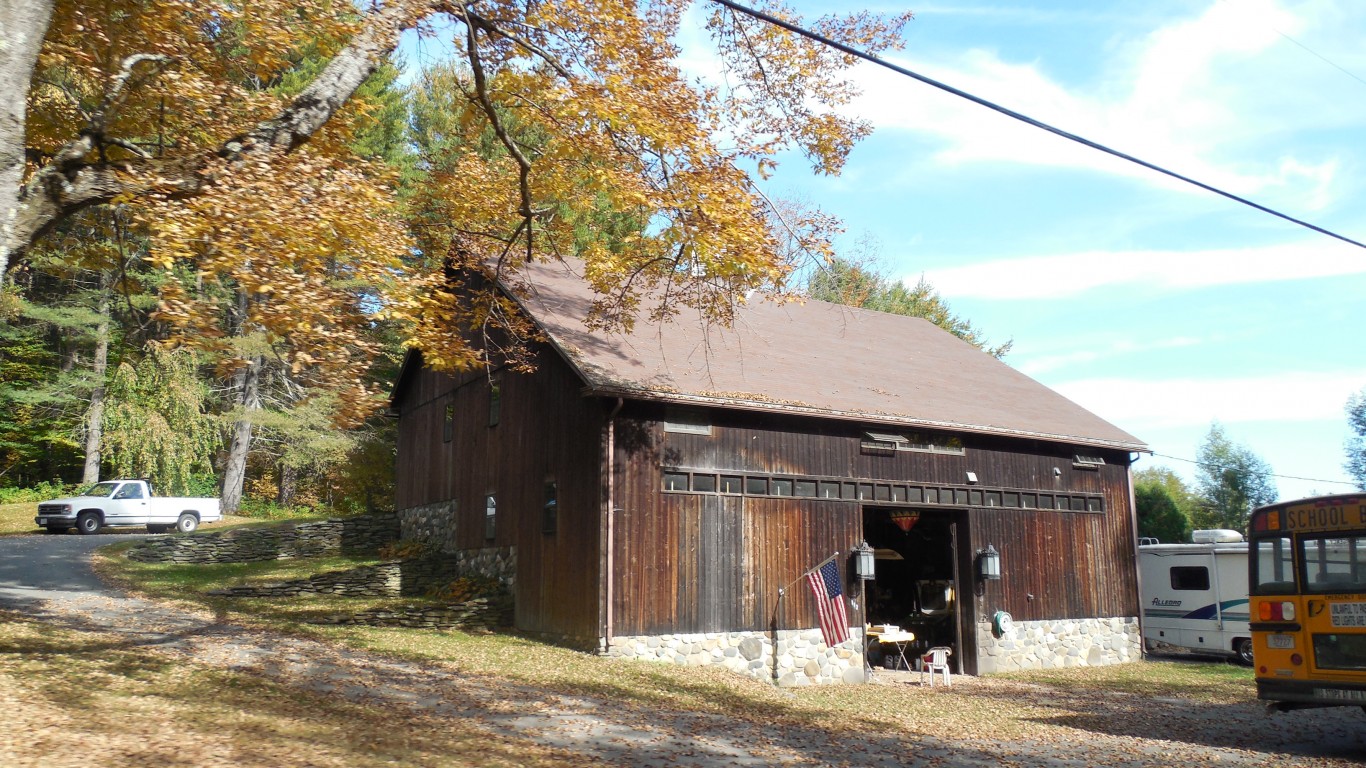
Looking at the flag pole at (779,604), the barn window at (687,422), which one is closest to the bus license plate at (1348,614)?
the flag pole at (779,604)

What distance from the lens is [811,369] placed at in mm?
18266

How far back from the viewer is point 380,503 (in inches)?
1224

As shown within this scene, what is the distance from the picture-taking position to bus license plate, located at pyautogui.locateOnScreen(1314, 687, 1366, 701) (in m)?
9.48

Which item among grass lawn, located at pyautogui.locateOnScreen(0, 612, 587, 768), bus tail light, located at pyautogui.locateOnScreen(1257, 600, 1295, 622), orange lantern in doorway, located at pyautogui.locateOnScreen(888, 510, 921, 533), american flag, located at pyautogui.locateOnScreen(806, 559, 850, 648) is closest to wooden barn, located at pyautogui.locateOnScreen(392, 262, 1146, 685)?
orange lantern in doorway, located at pyautogui.locateOnScreen(888, 510, 921, 533)

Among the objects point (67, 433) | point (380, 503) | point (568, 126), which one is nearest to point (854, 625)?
point (568, 126)

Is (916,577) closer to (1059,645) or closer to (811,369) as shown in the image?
(1059,645)

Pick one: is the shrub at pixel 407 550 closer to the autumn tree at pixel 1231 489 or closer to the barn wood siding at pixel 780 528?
the barn wood siding at pixel 780 528

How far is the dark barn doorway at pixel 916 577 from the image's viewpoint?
60.0 feet

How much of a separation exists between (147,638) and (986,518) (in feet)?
46.0

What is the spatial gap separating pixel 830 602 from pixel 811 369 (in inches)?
181

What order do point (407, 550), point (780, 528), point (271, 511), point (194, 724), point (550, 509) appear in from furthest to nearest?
point (271, 511) < point (407, 550) < point (550, 509) < point (780, 528) < point (194, 724)

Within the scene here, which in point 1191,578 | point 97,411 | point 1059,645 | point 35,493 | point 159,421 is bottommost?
point 1059,645

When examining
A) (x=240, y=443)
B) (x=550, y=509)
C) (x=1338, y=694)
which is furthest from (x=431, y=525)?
(x=1338, y=694)

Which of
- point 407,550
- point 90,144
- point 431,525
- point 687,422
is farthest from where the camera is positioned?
point 431,525
